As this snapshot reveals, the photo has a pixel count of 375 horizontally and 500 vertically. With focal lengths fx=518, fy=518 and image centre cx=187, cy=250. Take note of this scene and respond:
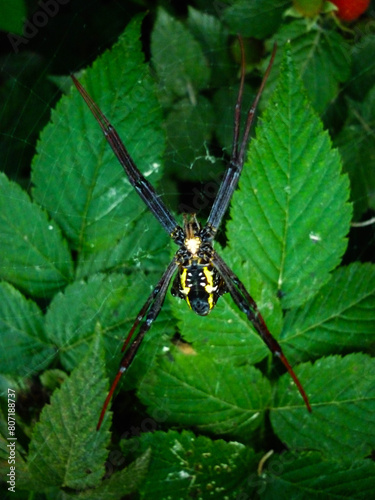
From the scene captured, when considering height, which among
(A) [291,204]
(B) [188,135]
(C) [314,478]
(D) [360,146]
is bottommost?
(C) [314,478]

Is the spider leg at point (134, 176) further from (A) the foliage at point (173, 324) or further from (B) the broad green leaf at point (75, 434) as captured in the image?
(B) the broad green leaf at point (75, 434)

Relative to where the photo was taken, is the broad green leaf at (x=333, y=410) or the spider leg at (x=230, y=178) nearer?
the broad green leaf at (x=333, y=410)

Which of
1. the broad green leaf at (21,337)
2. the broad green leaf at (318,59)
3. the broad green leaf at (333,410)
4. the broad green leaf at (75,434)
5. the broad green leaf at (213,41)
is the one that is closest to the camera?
the broad green leaf at (75,434)

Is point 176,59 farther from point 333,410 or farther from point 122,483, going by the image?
point 122,483

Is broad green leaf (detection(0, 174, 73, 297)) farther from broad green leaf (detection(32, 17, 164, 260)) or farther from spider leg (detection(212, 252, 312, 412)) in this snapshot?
spider leg (detection(212, 252, 312, 412))

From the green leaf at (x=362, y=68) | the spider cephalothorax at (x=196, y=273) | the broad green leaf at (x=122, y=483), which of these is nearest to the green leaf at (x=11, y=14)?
the spider cephalothorax at (x=196, y=273)

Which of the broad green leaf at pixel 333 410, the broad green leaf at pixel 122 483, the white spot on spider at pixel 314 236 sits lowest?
the broad green leaf at pixel 122 483

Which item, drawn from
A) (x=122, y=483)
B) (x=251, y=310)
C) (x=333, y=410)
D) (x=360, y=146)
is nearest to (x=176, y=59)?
(x=360, y=146)

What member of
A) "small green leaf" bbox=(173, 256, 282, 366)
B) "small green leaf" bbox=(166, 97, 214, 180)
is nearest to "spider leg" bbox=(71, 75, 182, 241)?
"small green leaf" bbox=(173, 256, 282, 366)
